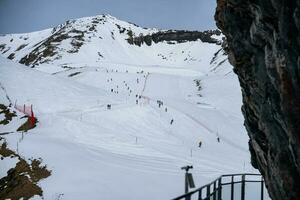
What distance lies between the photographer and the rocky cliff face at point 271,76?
10.7 meters

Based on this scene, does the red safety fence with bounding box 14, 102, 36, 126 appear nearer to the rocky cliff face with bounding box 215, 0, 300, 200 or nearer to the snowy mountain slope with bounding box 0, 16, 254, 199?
the snowy mountain slope with bounding box 0, 16, 254, 199

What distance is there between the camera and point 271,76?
12102mm

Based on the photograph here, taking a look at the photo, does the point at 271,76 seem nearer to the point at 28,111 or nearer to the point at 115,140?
the point at 115,140

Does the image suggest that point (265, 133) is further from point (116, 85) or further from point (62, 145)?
point (116, 85)

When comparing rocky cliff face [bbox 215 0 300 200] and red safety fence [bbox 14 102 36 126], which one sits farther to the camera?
red safety fence [bbox 14 102 36 126]

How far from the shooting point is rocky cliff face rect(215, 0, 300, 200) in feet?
35.0

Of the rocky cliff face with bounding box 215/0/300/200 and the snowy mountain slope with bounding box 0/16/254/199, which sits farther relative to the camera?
the snowy mountain slope with bounding box 0/16/254/199

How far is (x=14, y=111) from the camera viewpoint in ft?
138

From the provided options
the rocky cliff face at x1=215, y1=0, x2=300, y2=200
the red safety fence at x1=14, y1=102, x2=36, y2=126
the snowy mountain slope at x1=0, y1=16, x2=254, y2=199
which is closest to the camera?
the rocky cliff face at x1=215, y1=0, x2=300, y2=200

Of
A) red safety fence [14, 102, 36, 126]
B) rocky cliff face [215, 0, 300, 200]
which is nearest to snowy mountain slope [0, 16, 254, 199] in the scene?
red safety fence [14, 102, 36, 126]

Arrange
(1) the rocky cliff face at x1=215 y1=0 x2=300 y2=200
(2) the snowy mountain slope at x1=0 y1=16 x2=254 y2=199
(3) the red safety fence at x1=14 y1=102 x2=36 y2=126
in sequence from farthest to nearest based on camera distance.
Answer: (3) the red safety fence at x1=14 y1=102 x2=36 y2=126 → (2) the snowy mountain slope at x1=0 y1=16 x2=254 y2=199 → (1) the rocky cliff face at x1=215 y1=0 x2=300 y2=200

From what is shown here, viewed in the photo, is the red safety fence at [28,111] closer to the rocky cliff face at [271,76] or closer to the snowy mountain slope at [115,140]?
the snowy mountain slope at [115,140]

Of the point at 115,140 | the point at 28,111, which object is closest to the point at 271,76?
the point at 115,140

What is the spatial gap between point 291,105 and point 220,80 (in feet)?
328
